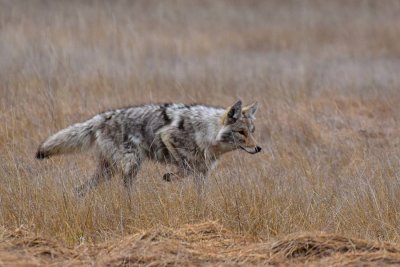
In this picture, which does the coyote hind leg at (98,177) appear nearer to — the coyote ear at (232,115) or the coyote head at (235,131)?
the coyote head at (235,131)

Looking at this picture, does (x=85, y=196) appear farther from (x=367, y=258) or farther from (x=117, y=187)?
(x=367, y=258)

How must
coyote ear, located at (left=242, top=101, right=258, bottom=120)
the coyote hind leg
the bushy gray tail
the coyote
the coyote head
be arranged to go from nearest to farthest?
the coyote hind leg → the bushy gray tail → the coyote → the coyote head → coyote ear, located at (left=242, top=101, right=258, bottom=120)

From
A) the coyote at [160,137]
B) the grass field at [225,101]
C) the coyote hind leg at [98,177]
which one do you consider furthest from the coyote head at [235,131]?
the coyote hind leg at [98,177]

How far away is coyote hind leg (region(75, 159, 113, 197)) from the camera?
7.35m

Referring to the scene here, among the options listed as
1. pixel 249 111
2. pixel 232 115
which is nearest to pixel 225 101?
pixel 249 111

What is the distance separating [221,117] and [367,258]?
10.4 ft

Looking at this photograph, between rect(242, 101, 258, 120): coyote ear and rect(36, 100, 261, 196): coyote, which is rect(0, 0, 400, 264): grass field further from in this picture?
rect(242, 101, 258, 120): coyote ear

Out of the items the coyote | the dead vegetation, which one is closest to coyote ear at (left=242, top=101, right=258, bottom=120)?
the coyote

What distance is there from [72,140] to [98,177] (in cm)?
44

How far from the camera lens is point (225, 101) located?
12102mm

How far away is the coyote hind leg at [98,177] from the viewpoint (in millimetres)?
7349

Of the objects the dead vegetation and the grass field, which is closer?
the dead vegetation

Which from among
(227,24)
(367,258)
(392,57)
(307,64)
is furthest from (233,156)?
(227,24)

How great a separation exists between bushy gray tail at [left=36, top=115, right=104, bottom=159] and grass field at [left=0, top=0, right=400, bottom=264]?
160 mm
